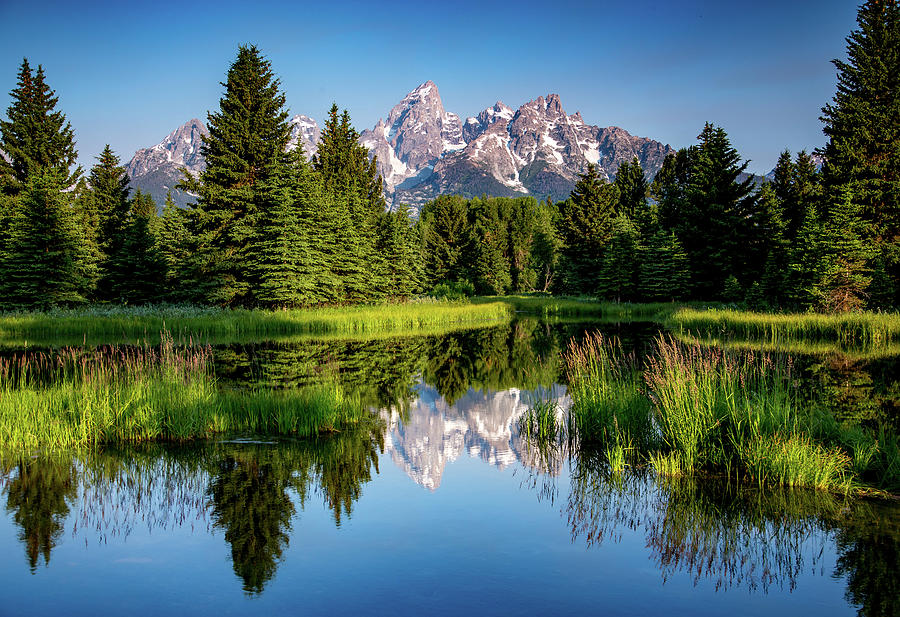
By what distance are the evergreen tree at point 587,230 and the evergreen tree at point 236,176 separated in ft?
106

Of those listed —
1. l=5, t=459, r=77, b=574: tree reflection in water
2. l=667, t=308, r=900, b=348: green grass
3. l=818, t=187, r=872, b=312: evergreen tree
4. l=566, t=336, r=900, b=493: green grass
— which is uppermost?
l=818, t=187, r=872, b=312: evergreen tree

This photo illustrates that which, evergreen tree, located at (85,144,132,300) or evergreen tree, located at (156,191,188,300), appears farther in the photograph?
evergreen tree, located at (85,144,132,300)

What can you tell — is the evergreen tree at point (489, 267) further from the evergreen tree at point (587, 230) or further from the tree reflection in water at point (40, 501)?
the tree reflection in water at point (40, 501)

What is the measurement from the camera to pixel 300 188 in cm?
3609

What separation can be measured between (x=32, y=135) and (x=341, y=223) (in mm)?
22630

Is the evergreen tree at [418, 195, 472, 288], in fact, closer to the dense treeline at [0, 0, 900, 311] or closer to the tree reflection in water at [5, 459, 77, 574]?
the dense treeline at [0, 0, 900, 311]

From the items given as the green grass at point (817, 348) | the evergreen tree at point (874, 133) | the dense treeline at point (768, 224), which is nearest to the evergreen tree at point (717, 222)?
the dense treeline at point (768, 224)

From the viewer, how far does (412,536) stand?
21.0 ft

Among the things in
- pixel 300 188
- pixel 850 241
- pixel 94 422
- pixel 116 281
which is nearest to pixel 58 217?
pixel 116 281

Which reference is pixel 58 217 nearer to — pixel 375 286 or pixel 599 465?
pixel 375 286

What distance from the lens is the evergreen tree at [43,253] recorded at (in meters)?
31.5

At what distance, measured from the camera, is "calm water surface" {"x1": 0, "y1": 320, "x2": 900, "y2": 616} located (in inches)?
197

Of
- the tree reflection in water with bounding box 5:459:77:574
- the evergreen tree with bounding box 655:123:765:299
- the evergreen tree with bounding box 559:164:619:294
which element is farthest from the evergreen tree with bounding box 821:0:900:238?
the tree reflection in water with bounding box 5:459:77:574

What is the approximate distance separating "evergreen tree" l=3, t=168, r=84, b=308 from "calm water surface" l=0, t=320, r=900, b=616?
94.6ft
